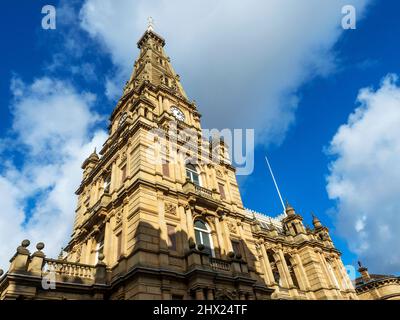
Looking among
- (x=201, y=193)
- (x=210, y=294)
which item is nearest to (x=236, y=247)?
(x=201, y=193)

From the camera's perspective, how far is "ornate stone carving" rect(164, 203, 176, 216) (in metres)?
19.3

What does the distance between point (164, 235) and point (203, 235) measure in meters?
3.96

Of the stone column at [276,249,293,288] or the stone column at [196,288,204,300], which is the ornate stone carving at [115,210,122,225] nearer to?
the stone column at [196,288,204,300]

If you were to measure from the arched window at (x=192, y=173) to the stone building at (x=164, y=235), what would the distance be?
9 centimetres

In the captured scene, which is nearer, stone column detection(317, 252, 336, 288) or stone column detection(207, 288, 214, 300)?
stone column detection(207, 288, 214, 300)

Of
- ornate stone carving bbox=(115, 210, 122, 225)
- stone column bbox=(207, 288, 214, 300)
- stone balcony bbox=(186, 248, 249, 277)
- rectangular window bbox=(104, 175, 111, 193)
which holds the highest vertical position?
rectangular window bbox=(104, 175, 111, 193)

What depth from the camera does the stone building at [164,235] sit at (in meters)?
15.9

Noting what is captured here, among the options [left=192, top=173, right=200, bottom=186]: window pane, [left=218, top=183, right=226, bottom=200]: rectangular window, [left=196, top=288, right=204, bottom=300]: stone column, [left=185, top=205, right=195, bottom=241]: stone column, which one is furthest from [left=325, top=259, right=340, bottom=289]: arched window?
[left=196, top=288, right=204, bottom=300]: stone column

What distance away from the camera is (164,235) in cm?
1766

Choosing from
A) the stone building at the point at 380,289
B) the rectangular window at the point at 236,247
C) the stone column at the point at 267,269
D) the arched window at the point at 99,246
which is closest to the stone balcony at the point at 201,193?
the rectangular window at the point at 236,247

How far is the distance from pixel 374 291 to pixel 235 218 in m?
28.5

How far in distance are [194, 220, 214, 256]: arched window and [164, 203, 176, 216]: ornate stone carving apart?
7.20 ft

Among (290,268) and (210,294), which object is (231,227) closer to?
(210,294)

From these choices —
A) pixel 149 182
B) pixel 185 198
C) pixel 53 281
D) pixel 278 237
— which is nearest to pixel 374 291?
pixel 278 237
